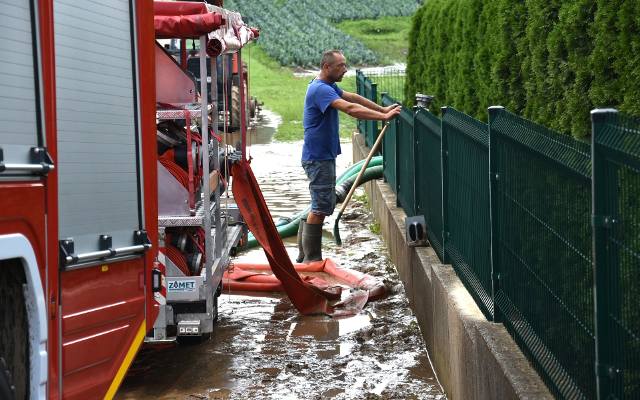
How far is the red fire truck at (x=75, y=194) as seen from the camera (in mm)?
4652

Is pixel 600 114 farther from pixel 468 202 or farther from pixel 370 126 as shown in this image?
pixel 370 126

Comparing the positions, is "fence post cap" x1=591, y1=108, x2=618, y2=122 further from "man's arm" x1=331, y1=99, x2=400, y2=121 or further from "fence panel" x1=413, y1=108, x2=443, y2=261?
"man's arm" x1=331, y1=99, x2=400, y2=121

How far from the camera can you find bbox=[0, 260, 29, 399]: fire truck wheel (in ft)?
15.5

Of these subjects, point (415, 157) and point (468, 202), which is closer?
point (468, 202)

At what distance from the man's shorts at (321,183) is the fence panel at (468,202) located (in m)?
3.08

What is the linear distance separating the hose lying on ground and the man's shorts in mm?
1464

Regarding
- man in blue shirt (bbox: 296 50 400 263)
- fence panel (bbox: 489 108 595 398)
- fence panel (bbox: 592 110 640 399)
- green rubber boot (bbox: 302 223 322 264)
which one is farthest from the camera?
green rubber boot (bbox: 302 223 322 264)

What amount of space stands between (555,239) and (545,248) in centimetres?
22

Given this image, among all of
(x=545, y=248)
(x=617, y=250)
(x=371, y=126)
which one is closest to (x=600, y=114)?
(x=617, y=250)

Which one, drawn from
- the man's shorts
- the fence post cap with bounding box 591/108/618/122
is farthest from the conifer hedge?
the fence post cap with bounding box 591/108/618/122

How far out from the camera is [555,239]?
4.81 m

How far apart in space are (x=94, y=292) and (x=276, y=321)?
4327 millimetres

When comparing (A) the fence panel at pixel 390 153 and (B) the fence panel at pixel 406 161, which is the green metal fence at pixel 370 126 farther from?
(B) the fence panel at pixel 406 161

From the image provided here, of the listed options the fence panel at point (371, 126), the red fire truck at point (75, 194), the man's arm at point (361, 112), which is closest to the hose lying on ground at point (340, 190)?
the fence panel at point (371, 126)
